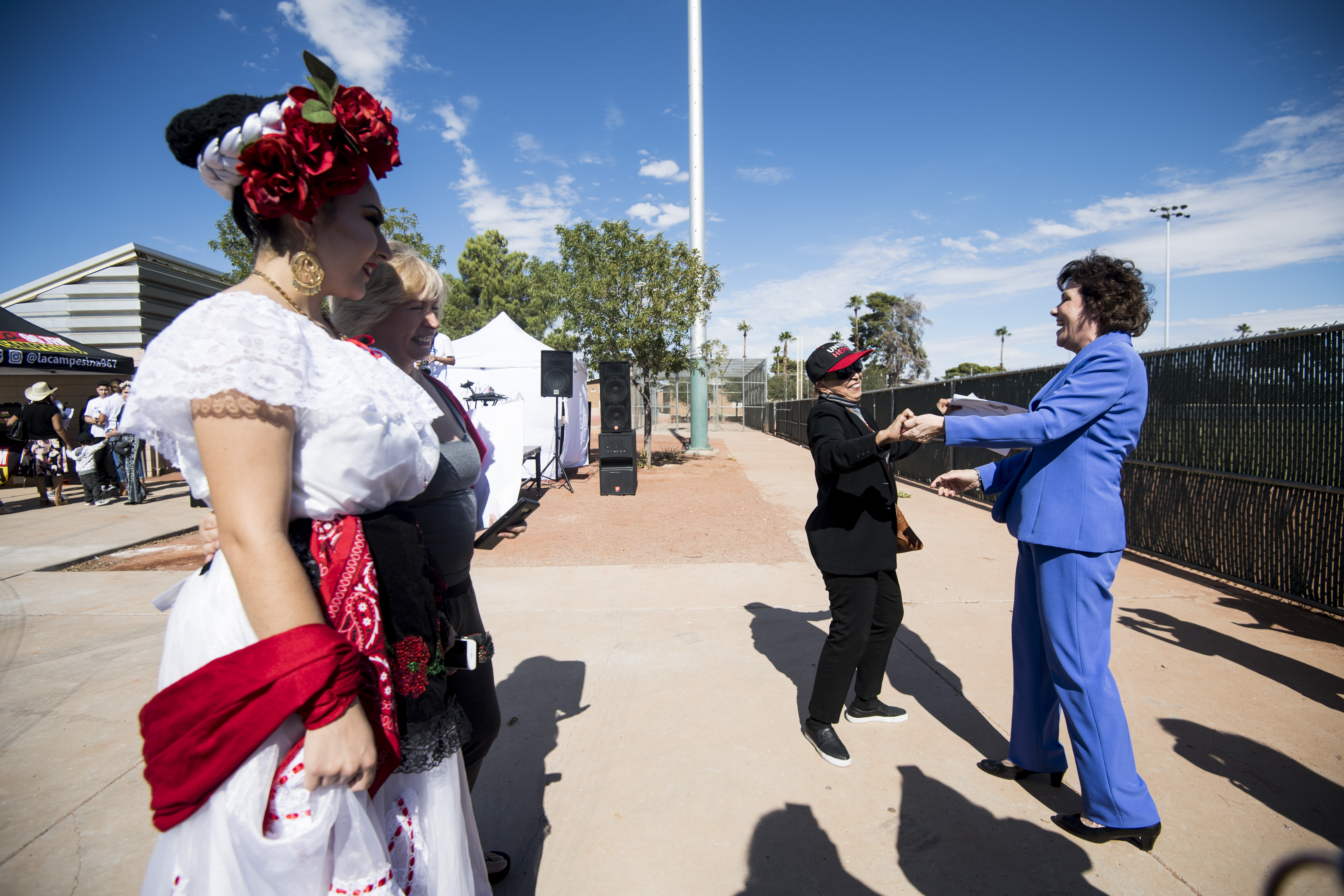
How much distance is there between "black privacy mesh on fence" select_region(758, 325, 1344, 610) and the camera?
13.4ft

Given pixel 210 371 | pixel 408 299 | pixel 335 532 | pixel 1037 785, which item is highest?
pixel 408 299

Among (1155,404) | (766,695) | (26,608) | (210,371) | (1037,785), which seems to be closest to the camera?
(210,371)

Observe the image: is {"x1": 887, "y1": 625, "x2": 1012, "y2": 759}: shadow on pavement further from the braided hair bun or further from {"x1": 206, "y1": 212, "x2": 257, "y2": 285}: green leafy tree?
{"x1": 206, "y1": 212, "x2": 257, "y2": 285}: green leafy tree

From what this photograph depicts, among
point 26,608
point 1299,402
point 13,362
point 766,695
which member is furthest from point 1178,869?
point 13,362

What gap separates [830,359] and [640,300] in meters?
11.5

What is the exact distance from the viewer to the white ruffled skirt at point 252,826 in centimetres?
99

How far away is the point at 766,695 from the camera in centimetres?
319

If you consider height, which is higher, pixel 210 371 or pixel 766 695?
pixel 210 371

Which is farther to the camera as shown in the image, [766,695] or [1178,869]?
[766,695]

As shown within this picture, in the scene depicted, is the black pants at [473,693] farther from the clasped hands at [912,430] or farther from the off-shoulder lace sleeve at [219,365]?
the clasped hands at [912,430]

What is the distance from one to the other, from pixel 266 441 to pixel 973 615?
434 cm

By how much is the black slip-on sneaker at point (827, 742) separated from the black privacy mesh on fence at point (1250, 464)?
367 centimetres

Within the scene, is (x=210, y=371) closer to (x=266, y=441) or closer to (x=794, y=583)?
(x=266, y=441)

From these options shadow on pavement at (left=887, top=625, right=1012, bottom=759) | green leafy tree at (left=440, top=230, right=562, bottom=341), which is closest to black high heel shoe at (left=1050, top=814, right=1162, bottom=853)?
shadow on pavement at (left=887, top=625, right=1012, bottom=759)
